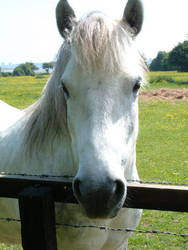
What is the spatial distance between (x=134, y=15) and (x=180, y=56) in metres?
39.9

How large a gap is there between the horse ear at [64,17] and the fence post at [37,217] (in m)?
1.16

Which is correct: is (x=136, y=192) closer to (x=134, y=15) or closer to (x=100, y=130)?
(x=100, y=130)

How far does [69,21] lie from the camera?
6.89ft

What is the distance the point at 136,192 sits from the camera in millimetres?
1604

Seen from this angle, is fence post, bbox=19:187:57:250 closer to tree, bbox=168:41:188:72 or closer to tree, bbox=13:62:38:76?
tree, bbox=168:41:188:72

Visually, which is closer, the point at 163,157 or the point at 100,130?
the point at 100,130

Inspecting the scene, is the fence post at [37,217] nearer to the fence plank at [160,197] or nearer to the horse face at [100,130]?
the horse face at [100,130]

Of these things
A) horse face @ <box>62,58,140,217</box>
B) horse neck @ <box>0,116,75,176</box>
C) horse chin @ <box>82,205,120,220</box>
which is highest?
horse face @ <box>62,58,140,217</box>

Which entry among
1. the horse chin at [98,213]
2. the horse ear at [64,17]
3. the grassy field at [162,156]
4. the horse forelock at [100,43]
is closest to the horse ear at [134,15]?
the horse forelock at [100,43]

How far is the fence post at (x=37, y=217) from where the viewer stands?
1.58m

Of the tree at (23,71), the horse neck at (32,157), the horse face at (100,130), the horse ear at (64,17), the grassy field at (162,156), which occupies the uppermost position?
the horse ear at (64,17)

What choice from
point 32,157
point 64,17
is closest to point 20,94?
point 32,157

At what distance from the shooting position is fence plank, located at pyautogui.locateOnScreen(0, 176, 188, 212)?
1535 mm

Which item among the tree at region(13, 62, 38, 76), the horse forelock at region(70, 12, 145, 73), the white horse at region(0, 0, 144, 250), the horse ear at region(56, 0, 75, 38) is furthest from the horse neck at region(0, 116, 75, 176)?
the tree at region(13, 62, 38, 76)
